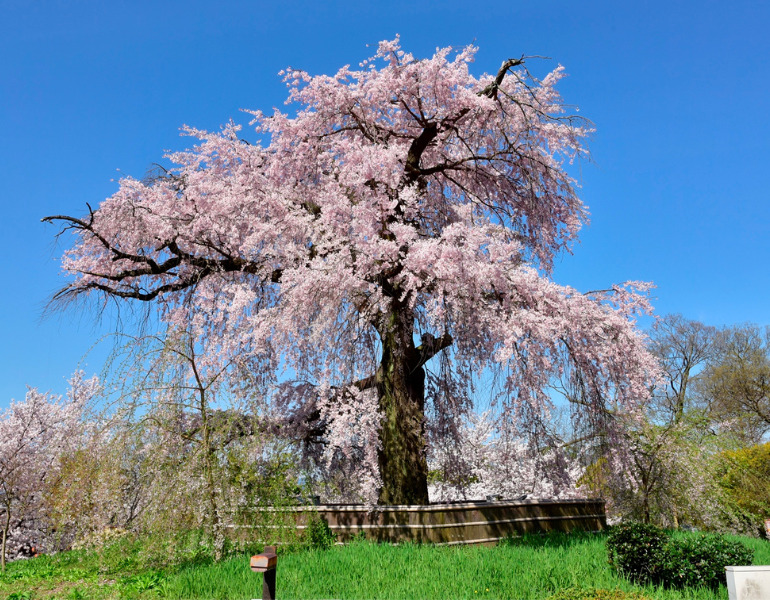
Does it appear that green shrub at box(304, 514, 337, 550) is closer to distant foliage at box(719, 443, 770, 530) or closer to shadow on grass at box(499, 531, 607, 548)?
shadow on grass at box(499, 531, 607, 548)

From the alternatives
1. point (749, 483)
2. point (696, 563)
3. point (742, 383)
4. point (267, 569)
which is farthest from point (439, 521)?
point (742, 383)

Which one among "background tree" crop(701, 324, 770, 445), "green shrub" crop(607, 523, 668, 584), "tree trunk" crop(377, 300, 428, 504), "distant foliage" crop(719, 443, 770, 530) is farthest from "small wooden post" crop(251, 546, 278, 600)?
"background tree" crop(701, 324, 770, 445)

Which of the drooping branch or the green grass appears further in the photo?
the drooping branch

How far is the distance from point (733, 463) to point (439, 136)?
14562 mm

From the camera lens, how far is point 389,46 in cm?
1337

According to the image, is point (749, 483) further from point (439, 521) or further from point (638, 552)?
point (638, 552)

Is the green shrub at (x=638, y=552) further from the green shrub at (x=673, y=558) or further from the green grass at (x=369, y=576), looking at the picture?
the green grass at (x=369, y=576)

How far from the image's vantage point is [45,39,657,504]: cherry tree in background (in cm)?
1169

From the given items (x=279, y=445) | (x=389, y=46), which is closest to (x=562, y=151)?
(x=389, y=46)

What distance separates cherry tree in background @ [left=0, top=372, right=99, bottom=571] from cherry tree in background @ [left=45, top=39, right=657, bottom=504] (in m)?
6.02

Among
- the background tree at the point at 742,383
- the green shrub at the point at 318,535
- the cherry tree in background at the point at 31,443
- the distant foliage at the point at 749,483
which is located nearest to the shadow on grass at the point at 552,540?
the green shrub at the point at 318,535

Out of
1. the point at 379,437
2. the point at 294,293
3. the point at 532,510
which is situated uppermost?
the point at 294,293

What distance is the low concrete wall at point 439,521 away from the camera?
11484 mm

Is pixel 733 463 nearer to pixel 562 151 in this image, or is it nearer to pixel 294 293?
pixel 562 151
